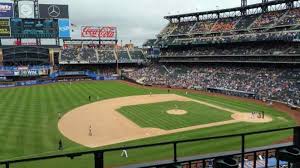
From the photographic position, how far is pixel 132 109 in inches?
1855

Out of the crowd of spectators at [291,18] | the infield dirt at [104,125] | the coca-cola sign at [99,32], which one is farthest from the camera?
the coca-cola sign at [99,32]

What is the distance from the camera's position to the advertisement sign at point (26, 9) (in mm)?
96688

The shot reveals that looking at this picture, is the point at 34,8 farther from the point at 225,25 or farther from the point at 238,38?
the point at 238,38

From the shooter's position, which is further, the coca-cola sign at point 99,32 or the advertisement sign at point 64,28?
the coca-cola sign at point 99,32

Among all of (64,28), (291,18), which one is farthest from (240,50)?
(64,28)

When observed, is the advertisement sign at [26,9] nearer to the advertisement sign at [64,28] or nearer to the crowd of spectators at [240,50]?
the advertisement sign at [64,28]

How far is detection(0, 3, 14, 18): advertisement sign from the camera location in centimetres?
9331

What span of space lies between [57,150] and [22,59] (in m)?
76.6

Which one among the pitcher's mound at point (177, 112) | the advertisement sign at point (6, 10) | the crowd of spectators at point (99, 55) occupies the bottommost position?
the pitcher's mound at point (177, 112)

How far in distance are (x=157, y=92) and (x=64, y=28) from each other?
1888 inches

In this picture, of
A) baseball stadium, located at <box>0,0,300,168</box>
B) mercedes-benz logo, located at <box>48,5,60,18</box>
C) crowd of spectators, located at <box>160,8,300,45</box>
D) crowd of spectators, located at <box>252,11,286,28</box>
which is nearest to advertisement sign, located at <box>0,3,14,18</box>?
baseball stadium, located at <box>0,0,300,168</box>

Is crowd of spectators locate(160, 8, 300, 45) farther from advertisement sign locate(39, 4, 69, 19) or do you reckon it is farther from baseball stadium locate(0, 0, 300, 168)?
advertisement sign locate(39, 4, 69, 19)

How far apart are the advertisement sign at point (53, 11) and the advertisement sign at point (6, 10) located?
8.62 m

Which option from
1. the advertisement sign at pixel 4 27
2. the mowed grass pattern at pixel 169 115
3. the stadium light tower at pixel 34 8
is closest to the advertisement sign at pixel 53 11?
the stadium light tower at pixel 34 8
